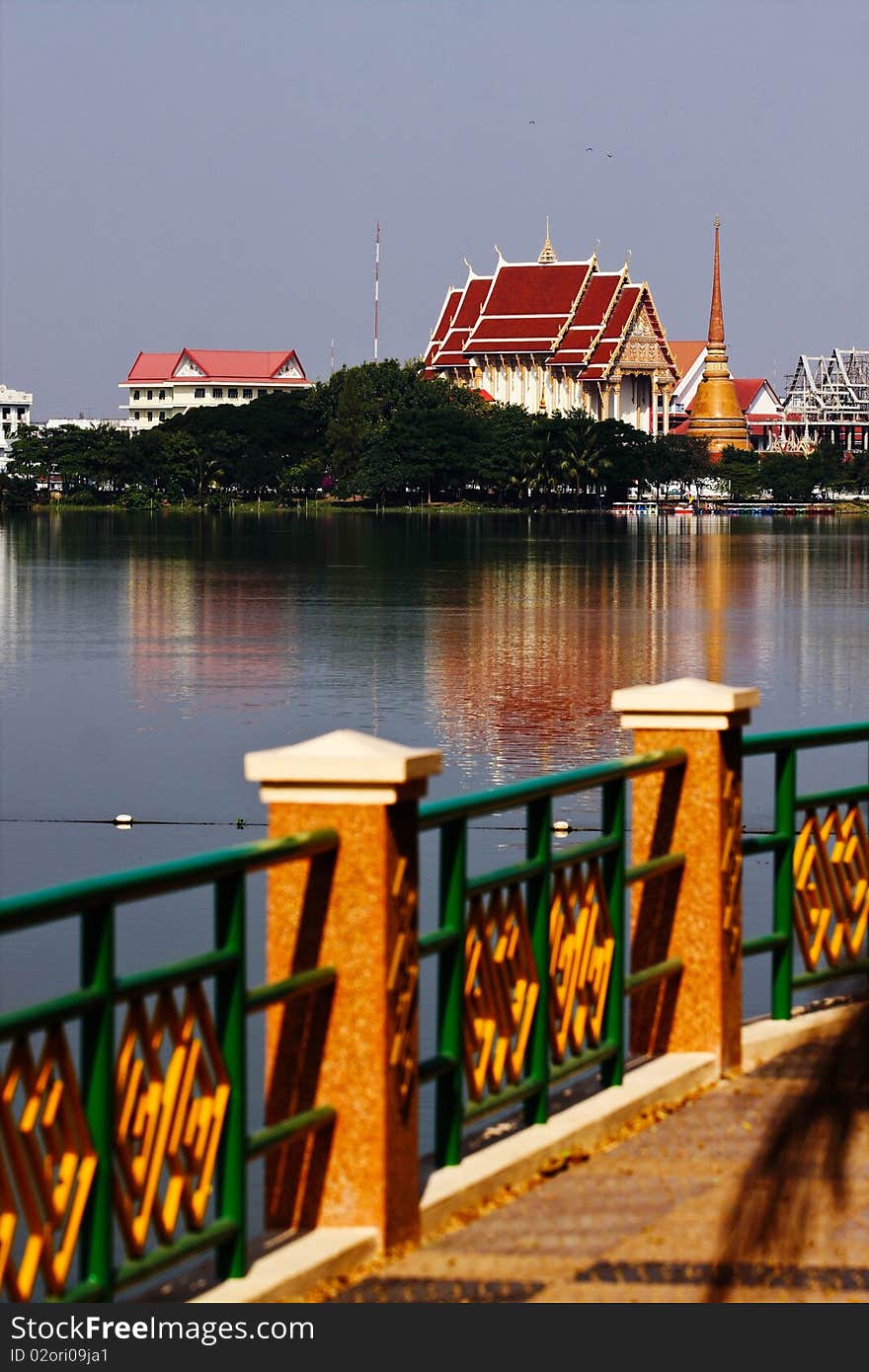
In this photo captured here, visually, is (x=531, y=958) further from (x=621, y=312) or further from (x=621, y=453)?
(x=621, y=312)

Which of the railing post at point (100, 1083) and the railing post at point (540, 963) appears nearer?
the railing post at point (100, 1083)

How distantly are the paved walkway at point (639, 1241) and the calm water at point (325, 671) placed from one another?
20.7ft

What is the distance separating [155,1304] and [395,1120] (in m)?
0.79

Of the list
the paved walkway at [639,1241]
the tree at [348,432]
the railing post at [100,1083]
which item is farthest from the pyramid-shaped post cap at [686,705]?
the tree at [348,432]

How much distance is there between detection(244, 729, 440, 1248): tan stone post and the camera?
18.0 feet

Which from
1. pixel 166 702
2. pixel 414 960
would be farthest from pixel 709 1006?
pixel 166 702

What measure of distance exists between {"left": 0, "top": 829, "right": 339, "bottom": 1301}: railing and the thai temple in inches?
6379

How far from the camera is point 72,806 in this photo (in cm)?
2164

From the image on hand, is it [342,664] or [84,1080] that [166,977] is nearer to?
[84,1080]

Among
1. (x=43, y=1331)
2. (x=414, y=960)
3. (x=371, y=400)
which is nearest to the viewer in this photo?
(x=43, y=1331)

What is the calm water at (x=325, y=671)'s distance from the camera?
2003 cm

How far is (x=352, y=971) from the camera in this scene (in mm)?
5582

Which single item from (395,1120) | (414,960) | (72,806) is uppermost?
(414,960)

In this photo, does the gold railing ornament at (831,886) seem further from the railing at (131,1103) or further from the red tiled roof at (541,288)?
the red tiled roof at (541,288)
